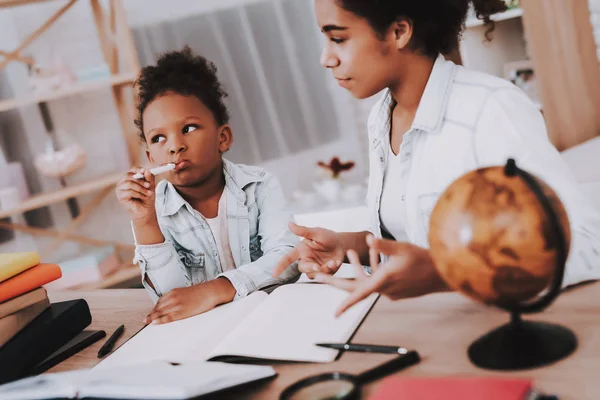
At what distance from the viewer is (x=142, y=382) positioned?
2.43 ft

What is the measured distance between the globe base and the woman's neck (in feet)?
1.97

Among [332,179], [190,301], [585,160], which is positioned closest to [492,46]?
[585,160]

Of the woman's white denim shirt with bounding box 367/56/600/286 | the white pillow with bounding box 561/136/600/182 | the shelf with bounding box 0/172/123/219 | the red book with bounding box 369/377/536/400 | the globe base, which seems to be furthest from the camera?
the shelf with bounding box 0/172/123/219

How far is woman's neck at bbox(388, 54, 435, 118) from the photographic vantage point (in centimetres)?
121

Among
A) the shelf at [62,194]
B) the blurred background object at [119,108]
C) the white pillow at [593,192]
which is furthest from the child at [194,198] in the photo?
the shelf at [62,194]

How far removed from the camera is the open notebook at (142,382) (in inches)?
27.9

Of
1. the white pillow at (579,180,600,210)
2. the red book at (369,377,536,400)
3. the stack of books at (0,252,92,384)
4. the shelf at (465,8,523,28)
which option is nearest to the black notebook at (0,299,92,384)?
the stack of books at (0,252,92,384)

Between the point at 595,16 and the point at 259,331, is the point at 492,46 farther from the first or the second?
the point at 259,331

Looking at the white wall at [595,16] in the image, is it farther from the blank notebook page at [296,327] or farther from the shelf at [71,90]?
the shelf at [71,90]

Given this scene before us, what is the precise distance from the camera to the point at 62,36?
3396 mm

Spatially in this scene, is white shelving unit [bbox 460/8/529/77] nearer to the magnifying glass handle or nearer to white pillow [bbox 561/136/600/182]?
white pillow [bbox 561/136/600/182]

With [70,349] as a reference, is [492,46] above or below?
above

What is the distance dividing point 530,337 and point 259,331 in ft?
1.24

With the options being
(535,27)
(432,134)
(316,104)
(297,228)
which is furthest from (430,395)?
(316,104)
